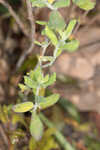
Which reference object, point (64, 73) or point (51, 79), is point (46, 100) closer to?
point (51, 79)

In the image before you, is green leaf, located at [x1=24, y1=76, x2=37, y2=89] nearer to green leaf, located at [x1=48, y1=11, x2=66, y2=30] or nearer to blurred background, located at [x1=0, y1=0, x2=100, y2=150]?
green leaf, located at [x1=48, y1=11, x2=66, y2=30]

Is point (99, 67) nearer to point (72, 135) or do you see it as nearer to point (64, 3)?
point (72, 135)

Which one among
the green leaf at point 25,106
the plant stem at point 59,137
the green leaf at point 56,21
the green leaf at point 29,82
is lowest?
the plant stem at point 59,137

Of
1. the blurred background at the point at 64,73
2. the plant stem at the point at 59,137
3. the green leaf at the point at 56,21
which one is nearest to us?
the green leaf at the point at 56,21

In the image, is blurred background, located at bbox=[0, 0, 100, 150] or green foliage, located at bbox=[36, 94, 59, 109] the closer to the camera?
green foliage, located at bbox=[36, 94, 59, 109]

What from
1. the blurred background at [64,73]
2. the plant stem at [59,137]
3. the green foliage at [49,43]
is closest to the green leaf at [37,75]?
the green foliage at [49,43]

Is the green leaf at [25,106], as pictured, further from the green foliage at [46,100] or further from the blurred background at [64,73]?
the blurred background at [64,73]

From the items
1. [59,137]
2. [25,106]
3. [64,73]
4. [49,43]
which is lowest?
[59,137]

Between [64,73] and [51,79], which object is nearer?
[51,79]

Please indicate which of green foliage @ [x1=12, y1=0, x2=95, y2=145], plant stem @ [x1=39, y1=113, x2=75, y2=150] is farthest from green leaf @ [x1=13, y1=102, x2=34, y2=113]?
plant stem @ [x1=39, y1=113, x2=75, y2=150]

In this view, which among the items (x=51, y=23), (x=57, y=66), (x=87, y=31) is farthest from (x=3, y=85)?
(x=51, y=23)

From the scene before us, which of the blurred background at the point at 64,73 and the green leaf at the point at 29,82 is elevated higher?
the green leaf at the point at 29,82

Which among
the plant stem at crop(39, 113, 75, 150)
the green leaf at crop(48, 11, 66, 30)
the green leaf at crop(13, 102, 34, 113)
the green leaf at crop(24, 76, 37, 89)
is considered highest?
the green leaf at crop(48, 11, 66, 30)

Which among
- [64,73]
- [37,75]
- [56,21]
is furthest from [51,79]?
[64,73]
